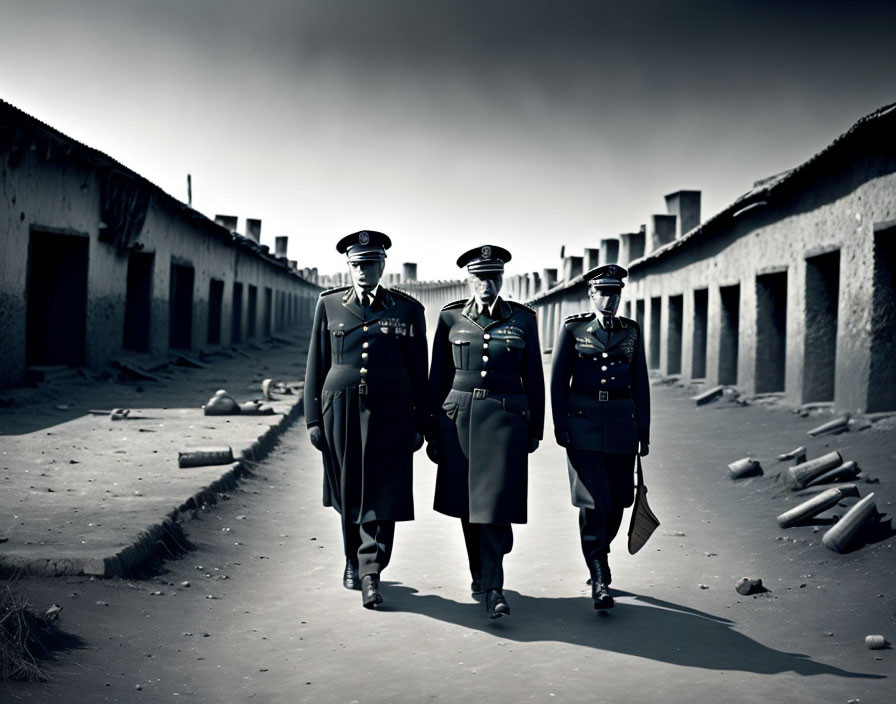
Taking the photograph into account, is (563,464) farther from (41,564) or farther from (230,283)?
(230,283)

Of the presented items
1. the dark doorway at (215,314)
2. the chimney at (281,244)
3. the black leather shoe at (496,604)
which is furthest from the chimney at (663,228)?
the chimney at (281,244)

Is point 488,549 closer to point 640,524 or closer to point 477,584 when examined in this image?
point 477,584

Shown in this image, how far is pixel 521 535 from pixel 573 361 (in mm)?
2014

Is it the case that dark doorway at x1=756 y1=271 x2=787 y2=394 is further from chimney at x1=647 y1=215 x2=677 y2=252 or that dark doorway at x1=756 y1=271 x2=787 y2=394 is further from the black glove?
the black glove

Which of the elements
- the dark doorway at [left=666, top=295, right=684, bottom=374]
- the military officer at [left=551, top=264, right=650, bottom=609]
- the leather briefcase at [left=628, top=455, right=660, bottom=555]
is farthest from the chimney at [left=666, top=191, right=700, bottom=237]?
the leather briefcase at [left=628, top=455, right=660, bottom=555]

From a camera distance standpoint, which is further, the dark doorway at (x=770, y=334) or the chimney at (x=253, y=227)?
the chimney at (x=253, y=227)

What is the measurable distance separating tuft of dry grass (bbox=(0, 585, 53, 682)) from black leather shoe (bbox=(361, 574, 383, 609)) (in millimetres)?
1615

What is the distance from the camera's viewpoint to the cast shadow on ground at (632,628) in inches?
174

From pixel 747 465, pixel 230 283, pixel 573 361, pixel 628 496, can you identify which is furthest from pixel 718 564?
pixel 230 283

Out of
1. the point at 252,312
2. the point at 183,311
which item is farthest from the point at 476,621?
the point at 252,312

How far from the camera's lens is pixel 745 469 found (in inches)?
369

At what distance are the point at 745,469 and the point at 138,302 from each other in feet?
43.6

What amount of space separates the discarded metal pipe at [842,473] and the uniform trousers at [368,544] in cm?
463

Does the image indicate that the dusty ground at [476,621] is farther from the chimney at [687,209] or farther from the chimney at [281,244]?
the chimney at [281,244]
